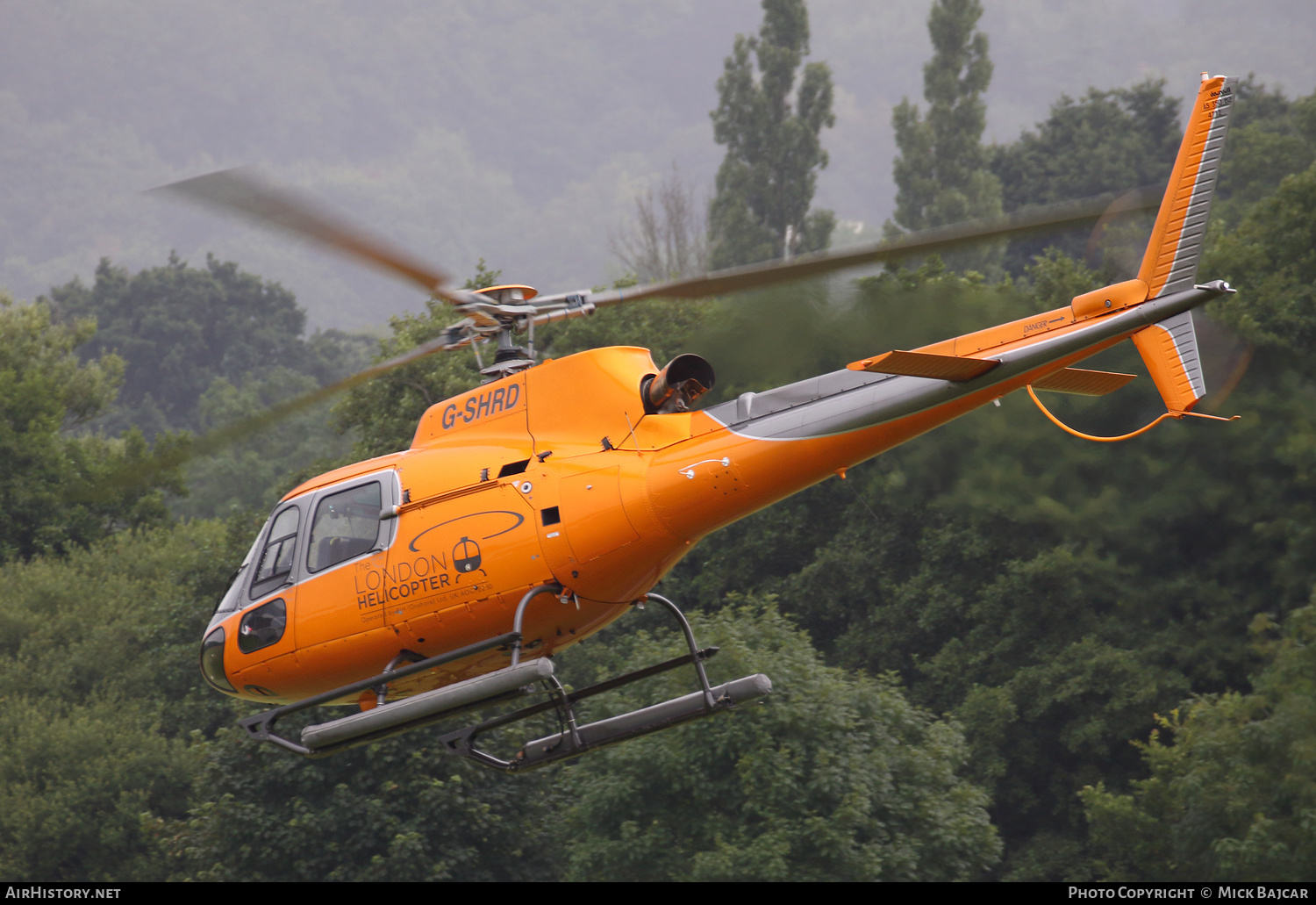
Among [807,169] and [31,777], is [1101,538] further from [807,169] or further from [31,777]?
[807,169]

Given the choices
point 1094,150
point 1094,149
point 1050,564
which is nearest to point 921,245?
point 1050,564

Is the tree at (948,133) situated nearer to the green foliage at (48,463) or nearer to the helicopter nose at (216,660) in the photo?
the green foliage at (48,463)

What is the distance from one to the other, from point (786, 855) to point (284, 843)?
706cm

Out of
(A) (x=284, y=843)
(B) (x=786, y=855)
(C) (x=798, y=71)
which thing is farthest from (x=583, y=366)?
(C) (x=798, y=71)

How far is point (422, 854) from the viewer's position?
1819 cm

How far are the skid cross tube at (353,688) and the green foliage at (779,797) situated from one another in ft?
30.0

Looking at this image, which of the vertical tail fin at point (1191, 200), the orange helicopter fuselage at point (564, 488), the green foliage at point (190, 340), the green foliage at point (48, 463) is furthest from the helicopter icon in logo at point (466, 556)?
the green foliage at point (190, 340)

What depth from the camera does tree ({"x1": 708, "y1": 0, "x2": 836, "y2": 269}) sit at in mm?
54031

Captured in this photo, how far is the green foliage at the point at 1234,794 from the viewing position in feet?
54.8

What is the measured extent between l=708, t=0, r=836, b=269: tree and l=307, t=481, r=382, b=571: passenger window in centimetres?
4501

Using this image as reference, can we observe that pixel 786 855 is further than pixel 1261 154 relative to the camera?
No

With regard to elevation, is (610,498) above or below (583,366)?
below

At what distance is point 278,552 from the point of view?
9523 mm

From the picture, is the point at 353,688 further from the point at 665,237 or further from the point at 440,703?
the point at 665,237
